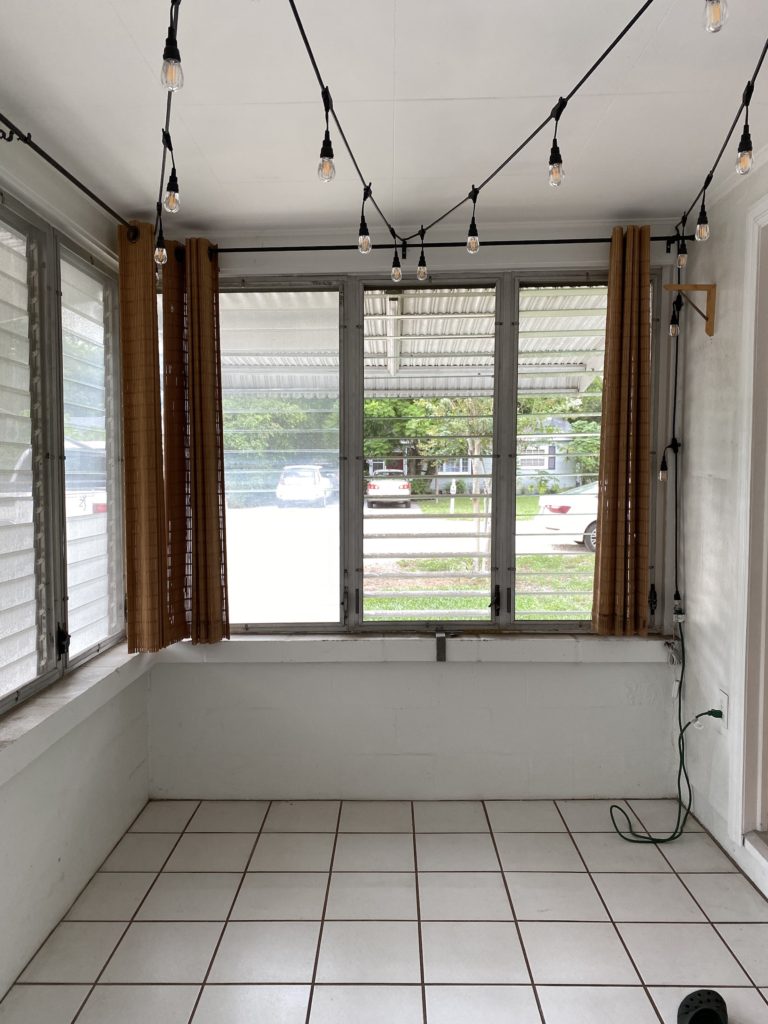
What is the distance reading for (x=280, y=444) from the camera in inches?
114

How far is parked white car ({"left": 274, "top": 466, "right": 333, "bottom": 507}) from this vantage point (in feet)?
9.50

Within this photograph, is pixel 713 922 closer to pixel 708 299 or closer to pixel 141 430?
pixel 708 299

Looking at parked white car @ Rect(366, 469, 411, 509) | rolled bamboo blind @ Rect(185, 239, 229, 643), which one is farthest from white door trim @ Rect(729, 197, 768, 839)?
rolled bamboo blind @ Rect(185, 239, 229, 643)

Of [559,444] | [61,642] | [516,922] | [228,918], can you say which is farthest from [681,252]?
[228,918]

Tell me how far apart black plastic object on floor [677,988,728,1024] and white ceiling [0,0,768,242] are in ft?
7.58

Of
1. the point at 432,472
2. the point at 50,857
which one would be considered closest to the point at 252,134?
the point at 432,472

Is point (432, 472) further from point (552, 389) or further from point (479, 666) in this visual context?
point (479, 666)

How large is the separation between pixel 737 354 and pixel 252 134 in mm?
1742

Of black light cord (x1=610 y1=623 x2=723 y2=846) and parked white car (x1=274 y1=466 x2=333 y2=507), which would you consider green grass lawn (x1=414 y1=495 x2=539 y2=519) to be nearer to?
parked white car (x1=274 y1=466 x2=333 y2=507)

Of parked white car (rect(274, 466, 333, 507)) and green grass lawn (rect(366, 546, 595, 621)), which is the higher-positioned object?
parked white car (rect(274, 466, 333, 507))

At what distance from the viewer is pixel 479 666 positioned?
2861mm

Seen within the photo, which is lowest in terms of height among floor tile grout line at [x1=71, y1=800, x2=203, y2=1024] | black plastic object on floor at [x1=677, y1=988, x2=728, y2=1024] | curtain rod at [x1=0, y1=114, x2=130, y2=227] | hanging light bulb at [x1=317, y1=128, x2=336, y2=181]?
floor tile grout line at [x1=71, y1=800, x2=203, y2=1024]

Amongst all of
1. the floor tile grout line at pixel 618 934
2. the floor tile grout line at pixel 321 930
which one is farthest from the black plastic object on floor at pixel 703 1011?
the floor tile grout line at pixel 321 930

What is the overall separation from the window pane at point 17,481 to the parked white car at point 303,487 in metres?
1.00
